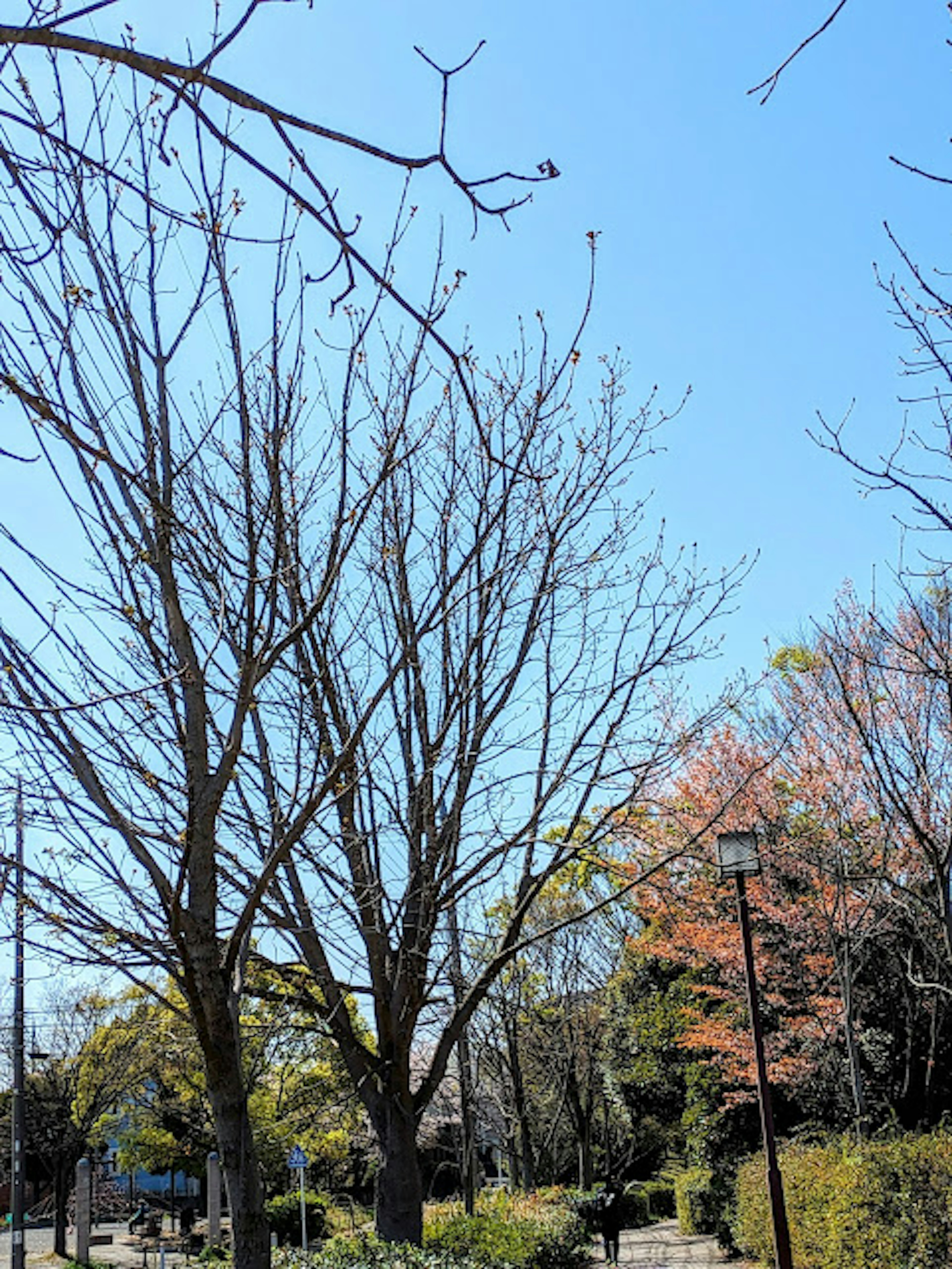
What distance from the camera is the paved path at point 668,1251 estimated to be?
14.8 metres

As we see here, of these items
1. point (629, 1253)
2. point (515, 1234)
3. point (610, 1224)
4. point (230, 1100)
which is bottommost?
point (629, 1253)

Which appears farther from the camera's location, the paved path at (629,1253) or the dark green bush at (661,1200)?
the dark green bush at (661,1200)

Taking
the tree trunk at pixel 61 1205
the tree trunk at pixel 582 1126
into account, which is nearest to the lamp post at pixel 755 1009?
the tree trunk at pixel 582 1126

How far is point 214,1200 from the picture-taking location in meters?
19.7

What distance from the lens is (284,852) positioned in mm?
3889

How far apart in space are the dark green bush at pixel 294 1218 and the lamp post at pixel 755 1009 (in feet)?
41.3

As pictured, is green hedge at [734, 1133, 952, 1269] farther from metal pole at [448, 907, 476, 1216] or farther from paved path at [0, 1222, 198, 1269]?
paved path at [0, 1222, 198, 1269]

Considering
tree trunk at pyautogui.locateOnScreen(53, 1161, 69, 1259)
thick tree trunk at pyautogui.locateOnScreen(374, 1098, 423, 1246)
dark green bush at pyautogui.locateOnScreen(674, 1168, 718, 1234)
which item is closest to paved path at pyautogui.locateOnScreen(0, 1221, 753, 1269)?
dark green bush at pyautogui.locateOnScreen(674, 1168, 718, 1234)

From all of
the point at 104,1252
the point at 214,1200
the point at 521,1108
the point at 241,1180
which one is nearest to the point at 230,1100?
the point at 241,1180

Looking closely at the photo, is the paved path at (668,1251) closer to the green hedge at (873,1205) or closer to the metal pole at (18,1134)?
the green hedge at (873,1205)

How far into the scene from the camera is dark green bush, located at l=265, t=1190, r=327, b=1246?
21188mm

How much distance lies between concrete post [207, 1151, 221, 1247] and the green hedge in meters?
10.5

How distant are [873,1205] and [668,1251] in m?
8.02

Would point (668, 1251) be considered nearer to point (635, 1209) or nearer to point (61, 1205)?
point (635, 1209)
